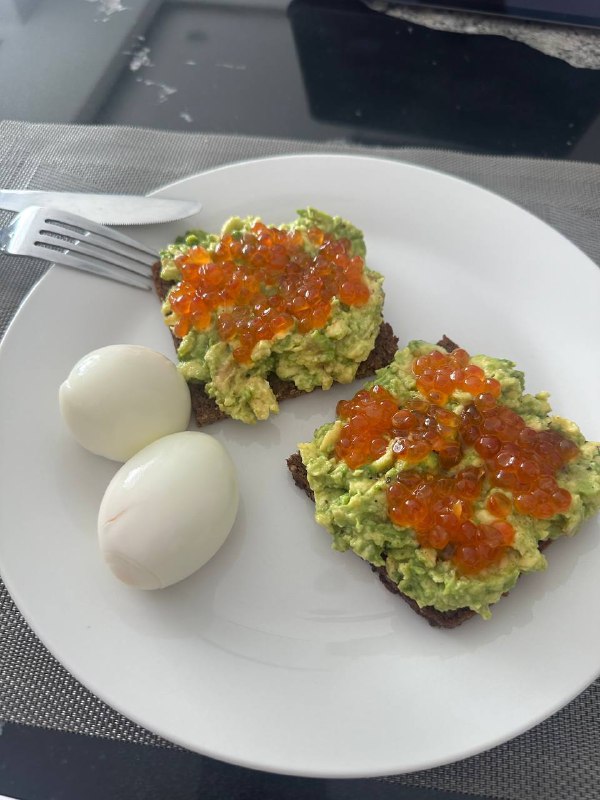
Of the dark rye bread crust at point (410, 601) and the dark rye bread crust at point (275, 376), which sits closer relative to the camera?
the dark rye bread crust at point (410, 601)

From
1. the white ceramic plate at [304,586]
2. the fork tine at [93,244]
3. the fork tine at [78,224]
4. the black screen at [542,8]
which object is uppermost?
the black screen at [542,8]

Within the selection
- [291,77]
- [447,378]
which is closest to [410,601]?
[447,378]

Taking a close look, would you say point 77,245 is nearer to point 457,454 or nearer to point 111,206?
point 111,206

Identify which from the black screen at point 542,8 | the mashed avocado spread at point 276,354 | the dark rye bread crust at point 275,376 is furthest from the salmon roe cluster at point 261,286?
the black screen at point 542,8

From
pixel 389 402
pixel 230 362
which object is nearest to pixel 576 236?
pixel 389 402

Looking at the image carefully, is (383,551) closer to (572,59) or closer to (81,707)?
(81,707)

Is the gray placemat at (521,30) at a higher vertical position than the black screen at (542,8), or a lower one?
lower

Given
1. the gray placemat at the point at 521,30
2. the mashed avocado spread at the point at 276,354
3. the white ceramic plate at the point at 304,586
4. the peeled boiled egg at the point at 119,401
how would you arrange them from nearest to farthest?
the white ceramic plate at the point at 304,586, the peeled boiled egg at the point at 119,401, the mashed avocado spread at the point at 276,354, the gray placemat at the point at 521,30

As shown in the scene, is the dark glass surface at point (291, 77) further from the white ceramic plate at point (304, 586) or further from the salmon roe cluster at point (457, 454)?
the salmon roe cluster at point (457, 454)
